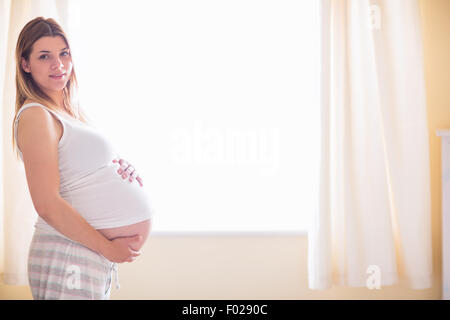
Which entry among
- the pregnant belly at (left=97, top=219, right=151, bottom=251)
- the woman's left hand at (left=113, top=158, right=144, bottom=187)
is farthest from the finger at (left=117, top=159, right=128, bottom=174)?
the pregnant belly at (left=97, top=219, right=151, bottom=251)

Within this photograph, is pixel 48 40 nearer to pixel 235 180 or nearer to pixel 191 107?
pixel 191 107

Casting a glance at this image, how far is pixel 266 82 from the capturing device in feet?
6.54

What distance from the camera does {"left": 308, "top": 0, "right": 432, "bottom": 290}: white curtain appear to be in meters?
1.83

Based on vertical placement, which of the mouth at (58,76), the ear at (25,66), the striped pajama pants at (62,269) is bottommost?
the striped pajama pants at (62,269)

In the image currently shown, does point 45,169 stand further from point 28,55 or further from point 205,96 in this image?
point 205,96

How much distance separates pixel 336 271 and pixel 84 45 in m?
1.47

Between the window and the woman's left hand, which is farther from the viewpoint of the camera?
the window

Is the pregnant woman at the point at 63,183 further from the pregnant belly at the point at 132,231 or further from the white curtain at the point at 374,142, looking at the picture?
the white curtain at the point at 374,142

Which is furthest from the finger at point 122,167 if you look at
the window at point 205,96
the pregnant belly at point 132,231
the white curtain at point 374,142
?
the white curtain at point 374,142

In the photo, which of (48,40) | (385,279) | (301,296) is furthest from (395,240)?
(48,40)

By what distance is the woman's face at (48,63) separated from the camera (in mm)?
1147

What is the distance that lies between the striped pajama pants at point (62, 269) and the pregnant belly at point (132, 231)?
2.5 inches

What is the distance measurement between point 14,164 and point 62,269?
0.89 metres

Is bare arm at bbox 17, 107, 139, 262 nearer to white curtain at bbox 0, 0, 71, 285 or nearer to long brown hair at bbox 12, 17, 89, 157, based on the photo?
long brown hair at bbox 12, 17, 89, 157
